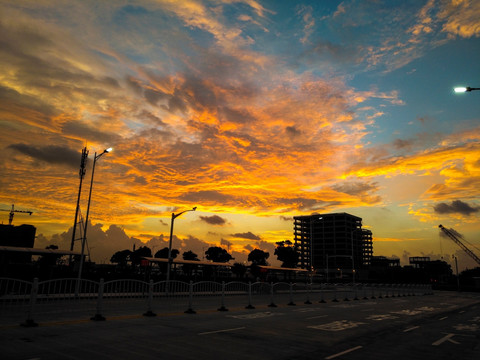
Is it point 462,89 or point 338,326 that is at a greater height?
point 462,89

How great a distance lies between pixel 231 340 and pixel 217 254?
152 m

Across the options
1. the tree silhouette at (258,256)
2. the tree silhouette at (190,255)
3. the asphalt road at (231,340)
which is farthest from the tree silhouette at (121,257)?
the asphalt road at (231,340)

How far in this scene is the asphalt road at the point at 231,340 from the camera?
9.10m

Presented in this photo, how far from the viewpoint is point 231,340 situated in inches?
439

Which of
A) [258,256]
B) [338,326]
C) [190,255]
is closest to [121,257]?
[190,255]

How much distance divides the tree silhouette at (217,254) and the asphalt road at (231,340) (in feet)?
479

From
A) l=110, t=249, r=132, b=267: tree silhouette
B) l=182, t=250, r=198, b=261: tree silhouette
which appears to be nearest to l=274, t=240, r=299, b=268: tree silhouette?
l=182, t=250, r=198, b=261: tree silhouette

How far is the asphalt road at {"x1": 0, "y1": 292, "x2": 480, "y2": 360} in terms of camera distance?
9102mm

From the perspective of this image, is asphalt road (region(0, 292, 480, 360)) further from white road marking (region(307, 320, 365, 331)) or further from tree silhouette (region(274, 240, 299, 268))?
tree silhouette (region(274, 240, 299, 268))

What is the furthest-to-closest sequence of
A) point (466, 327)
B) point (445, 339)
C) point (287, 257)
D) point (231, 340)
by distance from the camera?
point (287, 257) → point (466, 327) → point (445, 339) → point (231, 340)

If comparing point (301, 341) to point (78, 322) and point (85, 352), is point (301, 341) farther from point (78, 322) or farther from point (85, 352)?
point (78, 322)

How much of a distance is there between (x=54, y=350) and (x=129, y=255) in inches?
6810

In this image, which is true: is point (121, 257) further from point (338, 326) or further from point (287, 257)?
point (338, 326)

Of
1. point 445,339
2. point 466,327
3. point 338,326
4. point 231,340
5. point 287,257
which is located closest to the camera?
point 231,340
